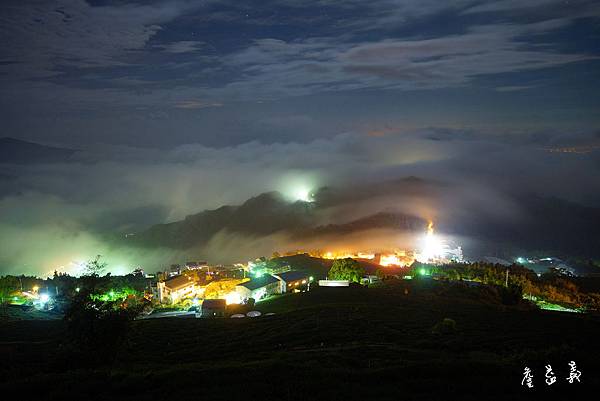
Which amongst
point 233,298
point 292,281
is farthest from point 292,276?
point 233,298

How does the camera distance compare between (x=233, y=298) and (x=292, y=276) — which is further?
(x=292, y=276)

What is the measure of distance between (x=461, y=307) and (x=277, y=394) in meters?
33.3

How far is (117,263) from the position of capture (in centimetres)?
13575

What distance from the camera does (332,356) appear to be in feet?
62.6

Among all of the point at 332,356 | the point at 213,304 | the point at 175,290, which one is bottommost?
the point at 332,356

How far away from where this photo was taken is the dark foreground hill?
13980 mm

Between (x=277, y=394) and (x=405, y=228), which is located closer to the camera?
(x=277, y=394)

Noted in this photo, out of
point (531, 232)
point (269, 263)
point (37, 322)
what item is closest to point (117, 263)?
point (269, 263)

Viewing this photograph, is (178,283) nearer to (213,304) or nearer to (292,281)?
(213,304)

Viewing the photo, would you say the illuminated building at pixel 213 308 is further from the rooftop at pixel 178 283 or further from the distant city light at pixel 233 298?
the rooftop at pixel 178 283

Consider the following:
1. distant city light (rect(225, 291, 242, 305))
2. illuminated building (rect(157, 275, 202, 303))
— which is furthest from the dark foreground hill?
illuminated building (rect(157, 275, 202, 303))

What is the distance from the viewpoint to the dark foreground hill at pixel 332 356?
13980mm

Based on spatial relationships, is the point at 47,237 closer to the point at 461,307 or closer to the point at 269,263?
the point at 269,263

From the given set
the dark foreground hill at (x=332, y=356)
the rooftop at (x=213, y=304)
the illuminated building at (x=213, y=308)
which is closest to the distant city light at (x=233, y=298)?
the rooftop at (x=213, y=304)
